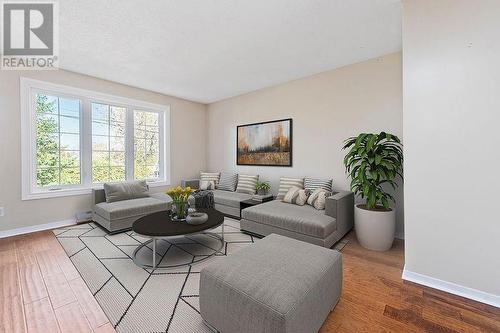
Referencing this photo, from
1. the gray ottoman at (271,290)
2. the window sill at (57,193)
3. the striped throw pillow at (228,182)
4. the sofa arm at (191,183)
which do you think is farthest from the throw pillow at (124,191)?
the gray ottoman at (271,290)

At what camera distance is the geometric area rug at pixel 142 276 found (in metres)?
1.54

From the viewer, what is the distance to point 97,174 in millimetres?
4016

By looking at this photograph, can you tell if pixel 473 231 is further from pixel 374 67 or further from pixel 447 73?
pixel 374 67

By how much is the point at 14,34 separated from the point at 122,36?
51.2 inches

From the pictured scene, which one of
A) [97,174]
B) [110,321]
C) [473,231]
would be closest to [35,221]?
[97,174]

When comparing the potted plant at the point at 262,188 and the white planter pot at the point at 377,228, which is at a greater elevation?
the potted plant at the point at 262,188

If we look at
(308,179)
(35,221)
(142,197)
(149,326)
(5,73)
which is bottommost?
(149,326)

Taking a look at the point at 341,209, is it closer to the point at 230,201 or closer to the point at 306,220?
the point at 306,220

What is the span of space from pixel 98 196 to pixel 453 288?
4795 mm

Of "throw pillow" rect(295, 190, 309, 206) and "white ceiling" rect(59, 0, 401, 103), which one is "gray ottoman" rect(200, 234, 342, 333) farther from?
"white ceiling" rect(59, 0, 401, 103)

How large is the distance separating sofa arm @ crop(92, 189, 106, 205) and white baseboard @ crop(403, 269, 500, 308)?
444 centimetres

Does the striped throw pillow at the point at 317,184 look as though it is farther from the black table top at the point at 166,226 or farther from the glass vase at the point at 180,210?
the glass vase at the point at 180,210

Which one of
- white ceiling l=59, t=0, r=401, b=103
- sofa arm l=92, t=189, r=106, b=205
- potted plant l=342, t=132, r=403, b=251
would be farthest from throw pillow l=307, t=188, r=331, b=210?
sofa arm l=92, t=189, r=106, b=205

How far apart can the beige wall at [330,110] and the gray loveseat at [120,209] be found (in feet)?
6.85
